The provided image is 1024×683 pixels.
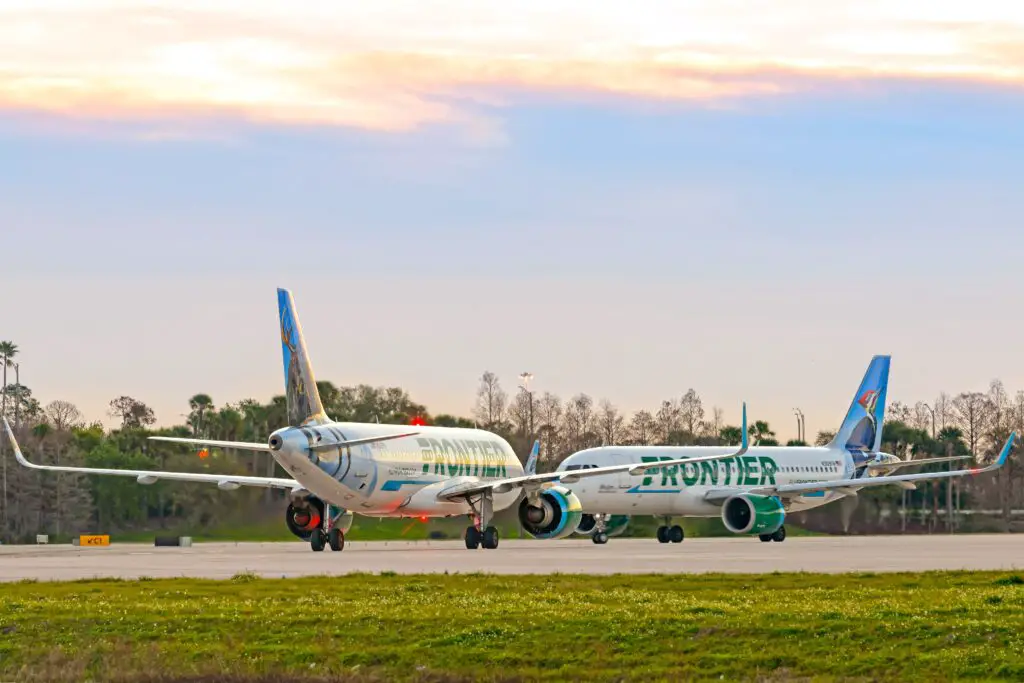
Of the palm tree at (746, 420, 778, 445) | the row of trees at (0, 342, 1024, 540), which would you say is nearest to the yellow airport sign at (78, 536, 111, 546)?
the row of trees at (0, 342, 1024, 540)

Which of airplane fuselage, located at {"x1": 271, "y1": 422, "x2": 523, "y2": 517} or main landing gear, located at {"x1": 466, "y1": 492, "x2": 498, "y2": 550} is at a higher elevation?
airplane fuselage, located at {"x1": 271, "y1": 422, "x2": 523, "y2": 517}

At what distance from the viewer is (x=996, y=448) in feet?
415

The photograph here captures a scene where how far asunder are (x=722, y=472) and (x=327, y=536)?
2023cm

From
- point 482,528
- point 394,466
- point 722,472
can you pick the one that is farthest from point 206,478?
point 722,472

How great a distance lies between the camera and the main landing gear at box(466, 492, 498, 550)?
172ft

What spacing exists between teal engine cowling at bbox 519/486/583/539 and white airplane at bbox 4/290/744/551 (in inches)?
1.3

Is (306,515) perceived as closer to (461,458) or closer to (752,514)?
(461,458)

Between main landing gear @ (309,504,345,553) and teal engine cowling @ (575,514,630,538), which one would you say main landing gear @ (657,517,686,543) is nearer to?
teal engine cowling @ (575,514,630,538)

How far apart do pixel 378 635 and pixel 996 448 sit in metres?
111

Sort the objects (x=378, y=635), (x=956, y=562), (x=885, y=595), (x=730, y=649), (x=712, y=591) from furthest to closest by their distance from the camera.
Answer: (x=956, y=562) < (x=712, y=591) < (x=885, y=595) < (x=378, y=635) < (x=730, y=649)

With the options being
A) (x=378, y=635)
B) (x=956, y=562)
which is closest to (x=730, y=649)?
(x=378, y=635)

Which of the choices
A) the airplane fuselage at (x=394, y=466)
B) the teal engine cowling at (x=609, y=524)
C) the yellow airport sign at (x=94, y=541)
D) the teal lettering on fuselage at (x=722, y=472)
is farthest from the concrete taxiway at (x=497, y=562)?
the yellow airport sign at (x=94, y=541)

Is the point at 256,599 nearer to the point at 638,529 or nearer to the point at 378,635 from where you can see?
the point at 378,635

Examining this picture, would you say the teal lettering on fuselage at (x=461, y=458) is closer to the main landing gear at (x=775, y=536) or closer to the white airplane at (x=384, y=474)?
the white airplane at (x=384, y=474)
